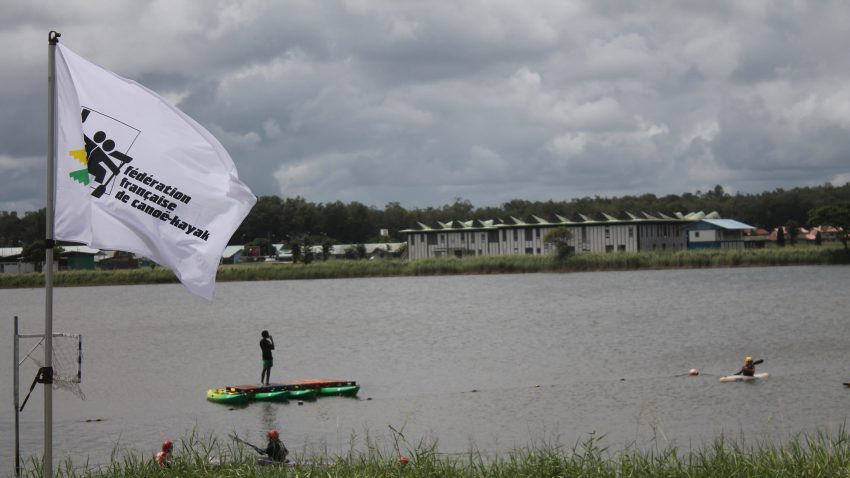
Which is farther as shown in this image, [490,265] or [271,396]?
[490,265]

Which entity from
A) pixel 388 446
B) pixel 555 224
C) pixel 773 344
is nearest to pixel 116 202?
pixel 388 446

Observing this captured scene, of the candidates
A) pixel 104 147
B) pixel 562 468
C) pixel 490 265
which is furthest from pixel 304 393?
pixel 490 265

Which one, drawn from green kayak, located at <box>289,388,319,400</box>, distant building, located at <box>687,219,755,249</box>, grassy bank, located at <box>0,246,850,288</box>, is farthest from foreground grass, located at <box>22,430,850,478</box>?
distant building, located at <box>687,219,755,249</box>

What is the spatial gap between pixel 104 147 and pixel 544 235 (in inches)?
5494

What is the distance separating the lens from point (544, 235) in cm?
15050

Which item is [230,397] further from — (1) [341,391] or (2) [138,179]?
(2) [138,179]

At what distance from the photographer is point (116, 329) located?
72750 mm

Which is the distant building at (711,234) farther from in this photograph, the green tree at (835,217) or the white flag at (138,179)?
the white flag at (138,179)

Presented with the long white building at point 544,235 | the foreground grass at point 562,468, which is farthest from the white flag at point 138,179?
the long white building at point 544,235

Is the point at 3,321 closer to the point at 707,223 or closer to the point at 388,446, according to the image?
the point at 388,446

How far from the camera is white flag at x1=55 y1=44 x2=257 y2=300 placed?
12477 millimetres

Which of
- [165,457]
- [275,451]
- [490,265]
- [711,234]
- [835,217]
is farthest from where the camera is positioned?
[711,234]

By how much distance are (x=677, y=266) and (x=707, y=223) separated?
30.9 metres

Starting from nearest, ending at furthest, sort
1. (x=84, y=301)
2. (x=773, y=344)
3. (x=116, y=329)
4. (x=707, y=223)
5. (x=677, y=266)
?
(x=773, y=344)
(x=116, y=329)
(x=84, y=301)
(x=677, y=266)
(x=707, y=223)
